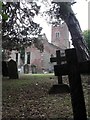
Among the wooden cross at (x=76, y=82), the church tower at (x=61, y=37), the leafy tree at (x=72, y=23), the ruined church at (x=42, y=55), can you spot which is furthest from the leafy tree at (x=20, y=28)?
the church tower at (x=61, y=37)

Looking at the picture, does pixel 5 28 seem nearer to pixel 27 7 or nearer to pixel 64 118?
pixel 27 7

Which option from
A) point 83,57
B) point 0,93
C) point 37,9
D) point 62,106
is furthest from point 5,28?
point 62,106

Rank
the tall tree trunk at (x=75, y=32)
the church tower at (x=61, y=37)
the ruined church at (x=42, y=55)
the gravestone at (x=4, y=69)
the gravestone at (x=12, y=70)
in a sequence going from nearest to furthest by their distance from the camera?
1. the tall tree trunk at (x=75, y=32)
2. the gravestone at (x=4, y=69)
3. the gravestone at (x=12, y=70)
4. the ruined church at (x=42, y=55)
5. the church tower at (x=61, y=37)

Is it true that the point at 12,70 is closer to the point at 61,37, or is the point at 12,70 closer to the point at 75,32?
the point at 75,32

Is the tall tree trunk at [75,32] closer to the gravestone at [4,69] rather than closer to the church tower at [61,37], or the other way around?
the gravestone at [4,69]

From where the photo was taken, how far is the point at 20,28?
1645cm

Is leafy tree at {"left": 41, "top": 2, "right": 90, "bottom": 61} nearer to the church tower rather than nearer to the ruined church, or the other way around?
the ruined church

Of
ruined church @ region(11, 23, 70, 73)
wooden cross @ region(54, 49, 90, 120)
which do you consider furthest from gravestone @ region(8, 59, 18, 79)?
ruined church @ region(11, 23, 70, 73)

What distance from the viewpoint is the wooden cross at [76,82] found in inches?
141

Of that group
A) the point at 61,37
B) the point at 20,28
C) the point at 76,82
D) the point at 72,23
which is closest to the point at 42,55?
the point at 61,37

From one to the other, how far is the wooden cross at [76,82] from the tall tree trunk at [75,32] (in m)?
8.05

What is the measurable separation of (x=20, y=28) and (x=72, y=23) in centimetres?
462

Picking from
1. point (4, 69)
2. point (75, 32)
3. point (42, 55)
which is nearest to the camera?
point (75, 32)

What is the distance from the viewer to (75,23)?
12.9 m
